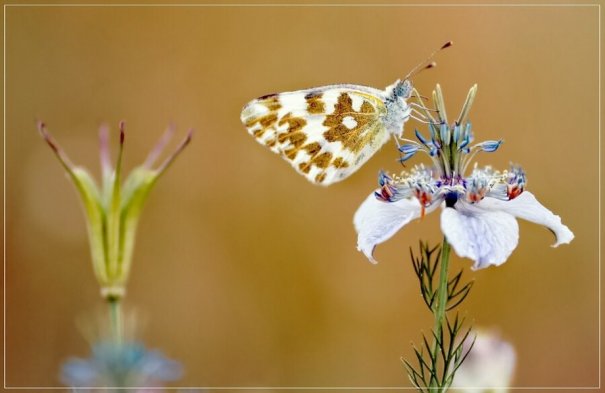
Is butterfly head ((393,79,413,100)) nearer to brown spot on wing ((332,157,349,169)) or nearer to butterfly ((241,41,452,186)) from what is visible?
butterfly ((241,41,452,186))

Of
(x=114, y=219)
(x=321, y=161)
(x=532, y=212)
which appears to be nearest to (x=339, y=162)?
(x=321, y=161)

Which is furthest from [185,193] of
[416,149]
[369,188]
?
[416,149]

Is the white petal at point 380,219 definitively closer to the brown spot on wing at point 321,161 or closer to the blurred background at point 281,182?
the brown spot on wing at point 321,161

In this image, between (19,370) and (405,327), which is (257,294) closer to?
(405,327)

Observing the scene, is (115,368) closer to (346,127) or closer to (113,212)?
(113,212)

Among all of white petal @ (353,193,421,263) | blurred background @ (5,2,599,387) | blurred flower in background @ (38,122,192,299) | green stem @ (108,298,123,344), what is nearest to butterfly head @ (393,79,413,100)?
white petal @ (353,193,421,263)

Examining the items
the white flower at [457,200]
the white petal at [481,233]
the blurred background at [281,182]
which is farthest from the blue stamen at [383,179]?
the blurred background at [281,182]
